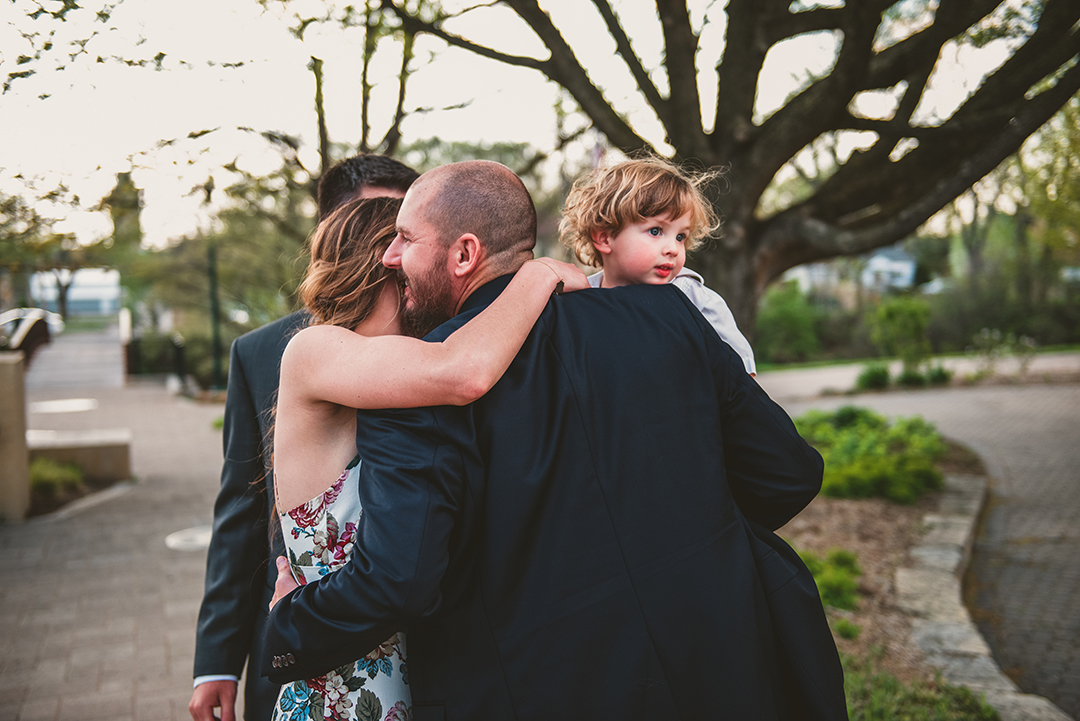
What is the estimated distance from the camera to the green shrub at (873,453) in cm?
867

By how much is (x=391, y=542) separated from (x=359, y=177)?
4.58 ft

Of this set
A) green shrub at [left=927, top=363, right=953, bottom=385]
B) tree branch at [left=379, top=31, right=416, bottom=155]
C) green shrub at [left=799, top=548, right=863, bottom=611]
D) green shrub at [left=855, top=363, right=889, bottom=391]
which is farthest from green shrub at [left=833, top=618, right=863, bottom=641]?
green shrub at [left=927, top=363, right=953, bottom=385]

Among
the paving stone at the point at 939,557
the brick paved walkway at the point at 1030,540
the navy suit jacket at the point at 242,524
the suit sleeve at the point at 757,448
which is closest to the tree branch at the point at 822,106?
the suit sleeve at the point at 757,448

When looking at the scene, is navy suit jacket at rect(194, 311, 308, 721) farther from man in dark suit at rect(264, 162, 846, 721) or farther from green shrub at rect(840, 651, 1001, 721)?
green shrub at rect(840, 651, 1001, 721)

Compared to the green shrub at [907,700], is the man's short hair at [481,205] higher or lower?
higher

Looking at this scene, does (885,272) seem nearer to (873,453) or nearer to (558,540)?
(873,453)

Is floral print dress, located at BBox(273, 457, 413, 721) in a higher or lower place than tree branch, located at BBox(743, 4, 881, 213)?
lower

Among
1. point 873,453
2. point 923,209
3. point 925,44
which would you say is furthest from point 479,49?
point 873,453

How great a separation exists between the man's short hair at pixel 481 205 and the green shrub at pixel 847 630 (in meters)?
4.42

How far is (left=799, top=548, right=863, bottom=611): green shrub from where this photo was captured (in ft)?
18.6

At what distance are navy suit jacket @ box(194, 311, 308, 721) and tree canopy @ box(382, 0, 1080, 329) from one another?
311 centimetres

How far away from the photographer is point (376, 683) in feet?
5.54

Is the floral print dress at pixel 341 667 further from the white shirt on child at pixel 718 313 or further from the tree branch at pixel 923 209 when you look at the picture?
the tree branch at pixel 923 209

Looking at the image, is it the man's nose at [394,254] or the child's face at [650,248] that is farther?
the child's face at [650,248]
